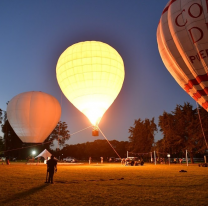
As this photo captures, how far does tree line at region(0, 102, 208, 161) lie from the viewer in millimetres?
43531

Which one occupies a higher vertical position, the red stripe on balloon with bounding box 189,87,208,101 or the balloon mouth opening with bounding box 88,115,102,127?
the red stripe on balloon with bounding box 189,87,208,101

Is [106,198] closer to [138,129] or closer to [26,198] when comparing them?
[26,198]

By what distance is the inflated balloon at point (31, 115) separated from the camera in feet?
127

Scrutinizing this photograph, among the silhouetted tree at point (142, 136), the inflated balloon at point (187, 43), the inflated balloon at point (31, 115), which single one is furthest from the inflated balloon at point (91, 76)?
the silhouetted tree at point (142, 136)

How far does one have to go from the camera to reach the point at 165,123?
50.2 metres

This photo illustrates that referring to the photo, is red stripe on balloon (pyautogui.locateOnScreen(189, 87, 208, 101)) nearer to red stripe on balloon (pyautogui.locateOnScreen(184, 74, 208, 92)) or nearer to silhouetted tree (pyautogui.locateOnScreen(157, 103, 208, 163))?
red stripe on balloon (pyautogui.locateOnScreen(184, 74, 208, 92))

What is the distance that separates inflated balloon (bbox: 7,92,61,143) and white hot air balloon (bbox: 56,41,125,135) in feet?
53.6

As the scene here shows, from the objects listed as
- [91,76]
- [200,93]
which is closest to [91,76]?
[91,76]

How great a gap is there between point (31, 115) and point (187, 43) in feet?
98.0

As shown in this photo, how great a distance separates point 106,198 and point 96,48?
17.8 meters

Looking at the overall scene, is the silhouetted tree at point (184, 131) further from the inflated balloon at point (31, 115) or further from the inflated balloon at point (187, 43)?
the inflated balloon at point (187, 43)

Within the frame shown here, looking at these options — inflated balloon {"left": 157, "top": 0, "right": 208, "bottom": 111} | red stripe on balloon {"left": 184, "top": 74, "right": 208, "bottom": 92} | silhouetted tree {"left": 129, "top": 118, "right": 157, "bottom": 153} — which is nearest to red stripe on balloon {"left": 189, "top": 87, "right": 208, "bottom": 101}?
inflated balloon {"left": 157, "top": 0, "right": 208, "bottom": 111}

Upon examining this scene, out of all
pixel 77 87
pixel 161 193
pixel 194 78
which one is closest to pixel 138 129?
pixel 77 87

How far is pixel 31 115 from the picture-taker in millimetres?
A: 38531
